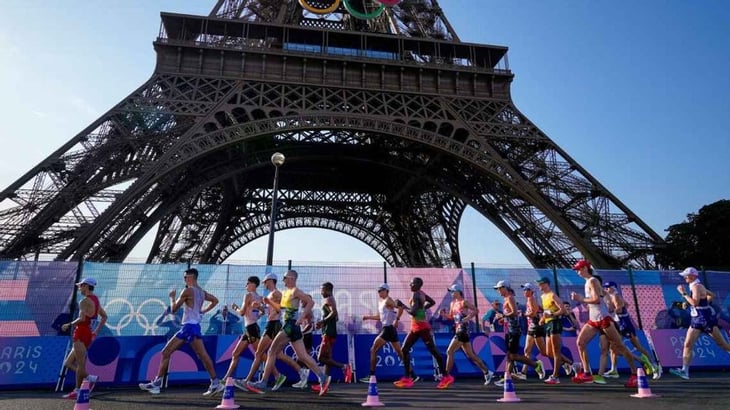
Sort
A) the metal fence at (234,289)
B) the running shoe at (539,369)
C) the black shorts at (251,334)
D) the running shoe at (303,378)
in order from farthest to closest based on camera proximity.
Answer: the metal fence at (234,289) → the running shoe at (539,369) → the running shoe at (303,378) → the black shorts at (251,334)

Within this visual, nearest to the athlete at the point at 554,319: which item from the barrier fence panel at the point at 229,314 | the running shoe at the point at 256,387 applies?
the barrier fence panel at the point at 229,314

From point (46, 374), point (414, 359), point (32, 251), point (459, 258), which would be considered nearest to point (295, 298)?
point (414, 359)

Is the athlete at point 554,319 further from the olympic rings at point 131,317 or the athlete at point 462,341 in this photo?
the olympic rings at point 131,317

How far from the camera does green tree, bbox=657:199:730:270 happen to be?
2377 centimetres

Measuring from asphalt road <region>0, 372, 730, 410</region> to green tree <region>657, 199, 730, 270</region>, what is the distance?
59.9 ft

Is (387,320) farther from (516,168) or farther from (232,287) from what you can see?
(516,168)

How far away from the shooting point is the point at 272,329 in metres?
7.25

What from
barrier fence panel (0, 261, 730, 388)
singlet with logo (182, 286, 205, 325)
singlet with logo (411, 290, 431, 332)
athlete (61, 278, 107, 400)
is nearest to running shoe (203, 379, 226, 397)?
singlet with logo (182, 286, 205, 325)

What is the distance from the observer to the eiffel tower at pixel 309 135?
60.1 feet

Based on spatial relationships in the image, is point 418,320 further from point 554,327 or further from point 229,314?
point 229,314

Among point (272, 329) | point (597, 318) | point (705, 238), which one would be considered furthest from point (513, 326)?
point (705, 238)

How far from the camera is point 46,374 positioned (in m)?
8.44

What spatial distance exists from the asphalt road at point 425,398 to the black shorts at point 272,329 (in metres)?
0.88

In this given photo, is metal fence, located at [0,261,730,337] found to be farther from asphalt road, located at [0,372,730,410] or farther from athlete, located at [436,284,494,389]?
athlete, located at [436,284,494,389]
